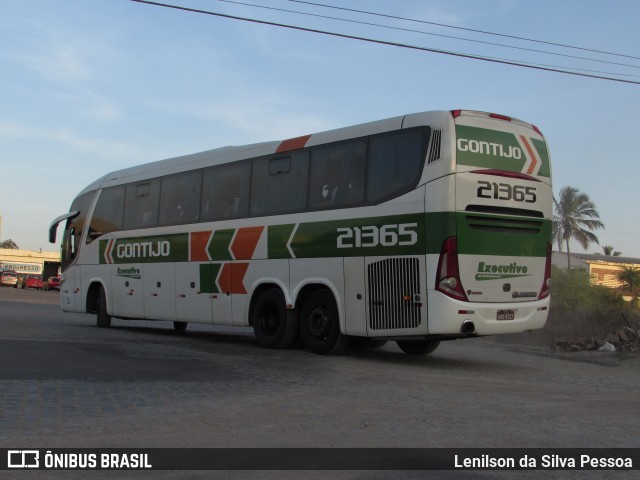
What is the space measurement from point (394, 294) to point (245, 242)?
4.04 meters

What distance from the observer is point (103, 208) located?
1938cm

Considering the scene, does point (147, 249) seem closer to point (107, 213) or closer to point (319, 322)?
point (107, 213)

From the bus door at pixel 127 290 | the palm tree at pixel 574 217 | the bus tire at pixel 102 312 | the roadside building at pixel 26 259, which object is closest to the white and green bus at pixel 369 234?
the bus door at pixel 127 290

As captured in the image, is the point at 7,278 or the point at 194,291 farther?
the point at 7,278

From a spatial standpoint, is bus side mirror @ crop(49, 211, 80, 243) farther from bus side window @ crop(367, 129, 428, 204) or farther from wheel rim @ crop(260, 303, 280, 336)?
bus side window @ crop(367, 129, 428, 204)

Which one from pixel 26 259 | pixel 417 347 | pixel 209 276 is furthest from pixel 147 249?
pixel 26 259

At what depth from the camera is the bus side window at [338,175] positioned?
40.5ft

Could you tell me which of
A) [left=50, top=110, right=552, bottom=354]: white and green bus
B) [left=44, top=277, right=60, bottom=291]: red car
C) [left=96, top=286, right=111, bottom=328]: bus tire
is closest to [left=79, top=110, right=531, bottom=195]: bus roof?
[left=50, top=110, right=552, bottom=354]: white and green bus

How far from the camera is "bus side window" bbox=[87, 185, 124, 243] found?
1870cm

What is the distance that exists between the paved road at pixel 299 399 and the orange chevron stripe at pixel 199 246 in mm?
2162

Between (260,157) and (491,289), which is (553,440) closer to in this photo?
(491,289)

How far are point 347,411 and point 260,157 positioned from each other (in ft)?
25.2

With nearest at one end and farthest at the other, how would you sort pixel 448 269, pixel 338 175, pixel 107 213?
pixel 448 269 → pixel 338 175 → pixel 107 213

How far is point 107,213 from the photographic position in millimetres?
19219
